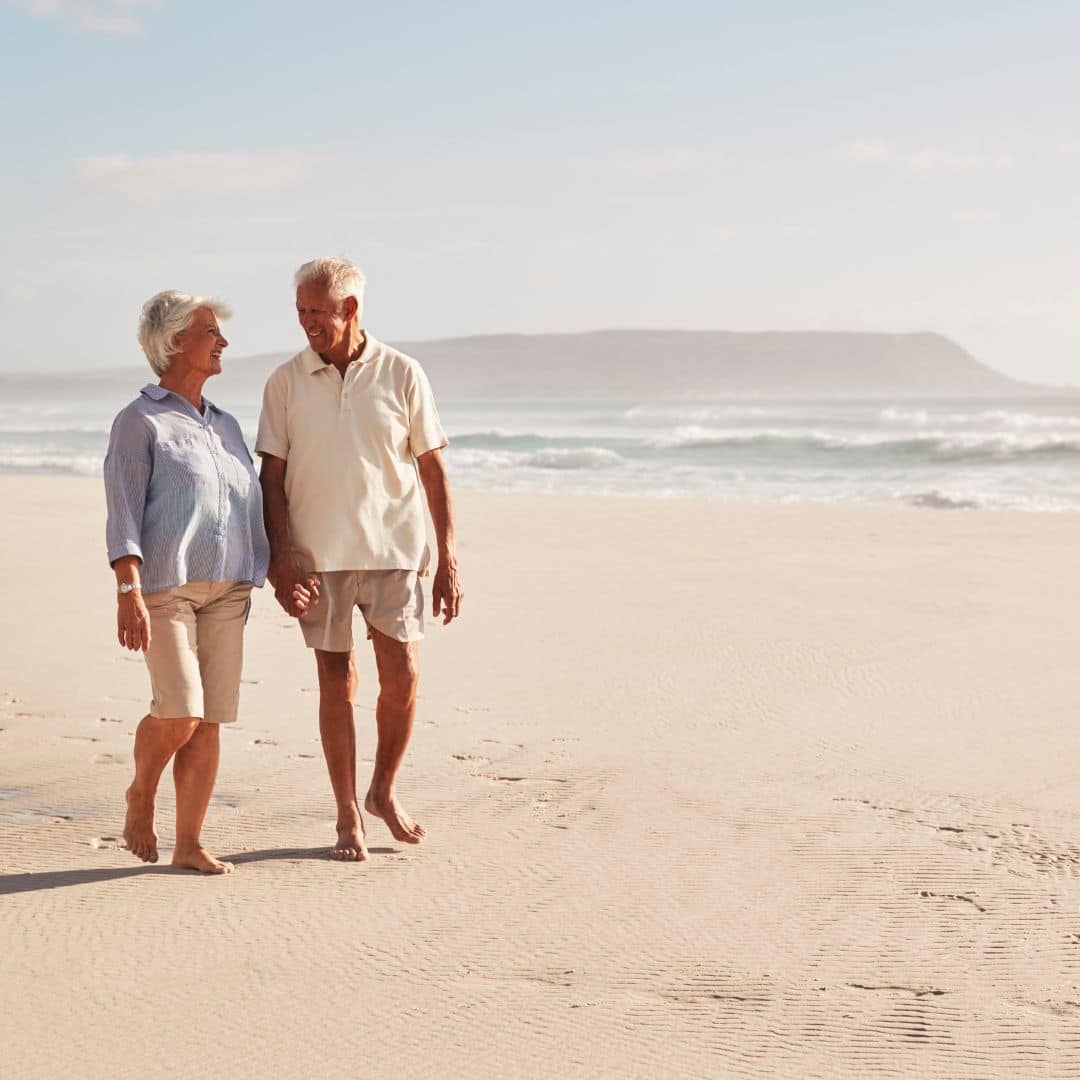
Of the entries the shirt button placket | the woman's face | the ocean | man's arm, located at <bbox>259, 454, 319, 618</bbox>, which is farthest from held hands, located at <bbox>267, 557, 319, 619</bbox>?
the ocean

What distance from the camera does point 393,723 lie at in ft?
14.2

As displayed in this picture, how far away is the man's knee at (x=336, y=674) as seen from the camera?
4.24 m

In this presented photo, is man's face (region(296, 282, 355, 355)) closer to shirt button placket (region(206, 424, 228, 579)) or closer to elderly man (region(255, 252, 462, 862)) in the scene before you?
elderly man (region(255, 252, 462, 862))

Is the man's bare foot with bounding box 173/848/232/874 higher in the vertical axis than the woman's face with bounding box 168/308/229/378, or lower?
lower

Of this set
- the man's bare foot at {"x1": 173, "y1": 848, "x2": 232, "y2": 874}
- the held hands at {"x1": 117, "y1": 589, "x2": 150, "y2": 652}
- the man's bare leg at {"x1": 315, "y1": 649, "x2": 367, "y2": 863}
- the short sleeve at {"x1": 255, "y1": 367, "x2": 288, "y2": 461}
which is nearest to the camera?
the held hands at {"x1": 117, "y1": 589, "x2": 150, "y2": 652}

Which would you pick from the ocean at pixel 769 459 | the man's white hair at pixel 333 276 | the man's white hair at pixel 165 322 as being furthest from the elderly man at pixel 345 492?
the ocean at pixel 769 459

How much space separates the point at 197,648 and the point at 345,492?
1.99 feet

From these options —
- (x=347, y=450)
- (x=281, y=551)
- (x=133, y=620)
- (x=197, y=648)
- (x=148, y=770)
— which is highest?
(x=347, y=450)

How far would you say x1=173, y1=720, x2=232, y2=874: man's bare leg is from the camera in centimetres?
400

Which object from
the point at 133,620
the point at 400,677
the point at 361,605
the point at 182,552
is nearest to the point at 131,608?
the point at 133,620

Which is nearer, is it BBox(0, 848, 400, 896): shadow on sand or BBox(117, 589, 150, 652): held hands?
BBox(117, 589, 150, 652): held hands

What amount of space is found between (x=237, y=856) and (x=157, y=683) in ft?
2.13

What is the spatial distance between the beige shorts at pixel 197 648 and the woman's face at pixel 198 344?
60 cm

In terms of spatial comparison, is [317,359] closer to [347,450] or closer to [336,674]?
[347,450]
